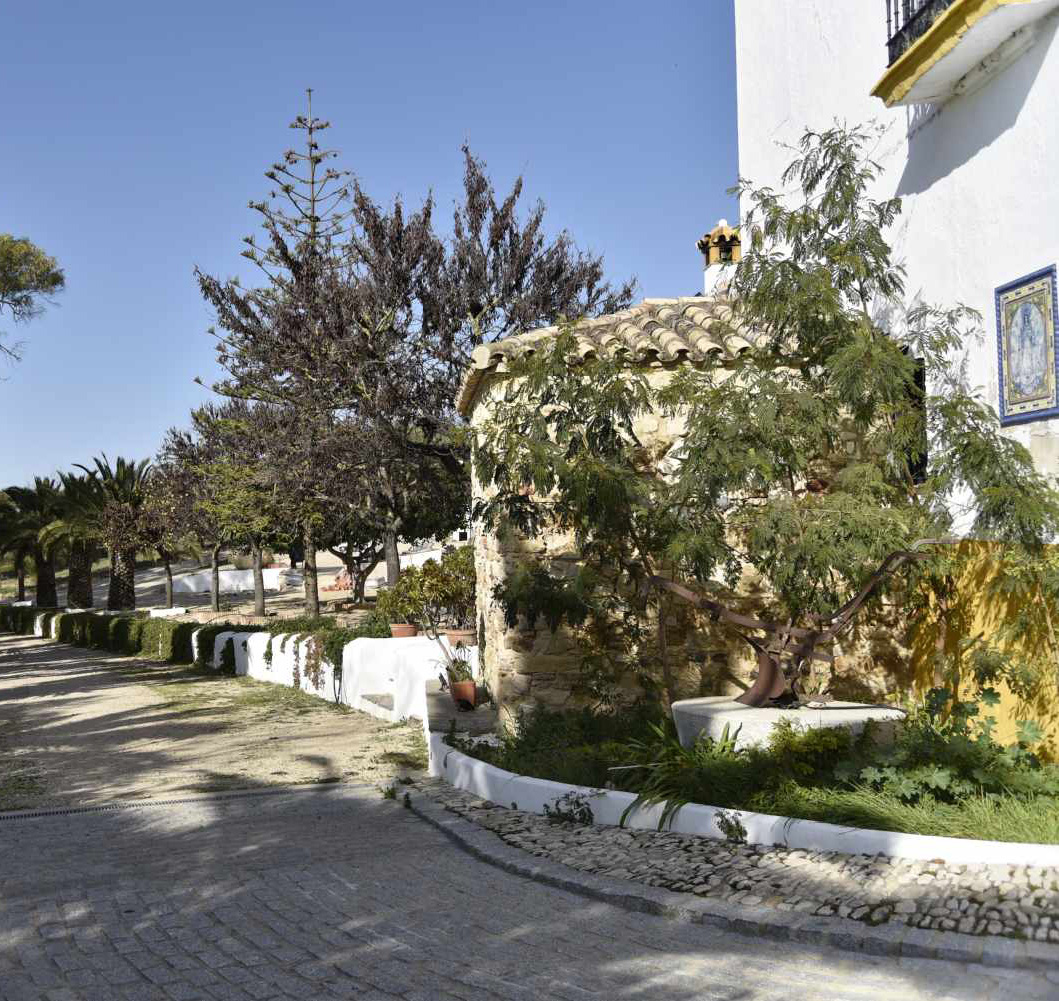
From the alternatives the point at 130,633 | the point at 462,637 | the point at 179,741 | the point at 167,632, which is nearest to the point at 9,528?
the point at 130,633

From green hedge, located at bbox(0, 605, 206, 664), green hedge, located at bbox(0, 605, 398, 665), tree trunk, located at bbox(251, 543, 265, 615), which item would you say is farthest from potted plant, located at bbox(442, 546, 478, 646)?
tree trunk, located at bbox(251, 543, 265, 615)

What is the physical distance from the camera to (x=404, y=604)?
48.5 feet

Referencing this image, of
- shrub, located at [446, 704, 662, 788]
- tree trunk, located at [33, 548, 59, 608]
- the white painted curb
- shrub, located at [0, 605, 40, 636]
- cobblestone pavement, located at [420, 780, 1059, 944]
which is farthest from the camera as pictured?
tree trunk, located at [33, 548, 59, 608]

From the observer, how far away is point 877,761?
6.36 metres

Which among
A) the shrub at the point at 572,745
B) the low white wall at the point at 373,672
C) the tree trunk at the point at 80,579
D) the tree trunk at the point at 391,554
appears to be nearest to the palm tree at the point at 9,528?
the tree trunk at the point at 80,579

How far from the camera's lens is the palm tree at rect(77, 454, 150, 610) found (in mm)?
36219

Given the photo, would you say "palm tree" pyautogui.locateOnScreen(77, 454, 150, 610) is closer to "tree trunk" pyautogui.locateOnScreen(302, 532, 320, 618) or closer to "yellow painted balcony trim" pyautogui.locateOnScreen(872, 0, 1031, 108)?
"tree trunk" pyautogui.locateOnScreen(302, 532, 320, 618)

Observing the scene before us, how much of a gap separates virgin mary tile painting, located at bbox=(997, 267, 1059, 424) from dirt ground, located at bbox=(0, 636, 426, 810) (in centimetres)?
590

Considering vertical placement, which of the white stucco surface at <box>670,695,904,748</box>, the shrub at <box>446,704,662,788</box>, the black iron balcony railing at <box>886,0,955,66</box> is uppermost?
the black iron balcony railing at <box>886,0,955,66</box>

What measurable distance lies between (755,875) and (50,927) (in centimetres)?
357

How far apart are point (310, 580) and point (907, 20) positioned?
72.4 ft

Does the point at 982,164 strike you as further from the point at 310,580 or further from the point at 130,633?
the point at 130,633

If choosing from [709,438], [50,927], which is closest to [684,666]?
[709,438]

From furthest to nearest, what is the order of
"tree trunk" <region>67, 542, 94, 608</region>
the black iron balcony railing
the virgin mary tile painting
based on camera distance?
"tree trunk" <region>67, 542, 94, 608</region>
the black iron balcony railing
the virgin mary tile painting
